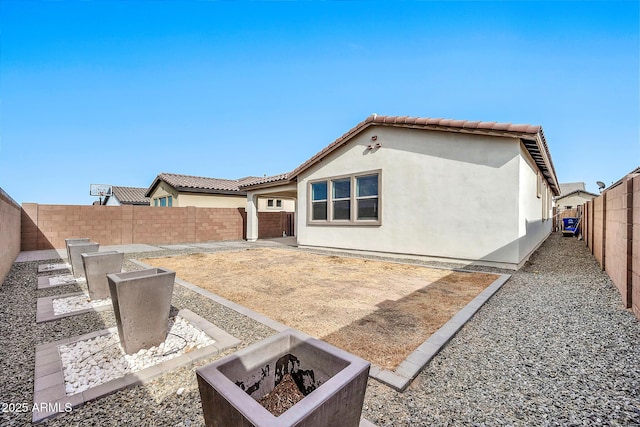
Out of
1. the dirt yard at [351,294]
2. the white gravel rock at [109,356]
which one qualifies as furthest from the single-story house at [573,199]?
the white gravel rock at [109,356]

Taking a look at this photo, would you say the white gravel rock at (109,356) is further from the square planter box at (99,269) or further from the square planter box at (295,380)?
the square planter box at (99,269)

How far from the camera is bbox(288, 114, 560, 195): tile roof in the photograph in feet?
23.5

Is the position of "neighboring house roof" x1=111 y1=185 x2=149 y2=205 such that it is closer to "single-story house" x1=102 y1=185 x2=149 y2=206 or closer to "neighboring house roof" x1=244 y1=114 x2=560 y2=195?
"single-story house" x1=102 y1=185 x2=149 y2=206

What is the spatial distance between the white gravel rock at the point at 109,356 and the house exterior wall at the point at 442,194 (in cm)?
735

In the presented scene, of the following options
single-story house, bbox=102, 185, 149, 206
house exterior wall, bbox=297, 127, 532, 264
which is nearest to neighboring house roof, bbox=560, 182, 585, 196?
house exterior wall, bbox=297, 127, 532, 264

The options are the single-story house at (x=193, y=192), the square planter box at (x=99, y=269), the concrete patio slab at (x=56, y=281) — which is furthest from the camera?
the single-story house at (x=193, y=192)

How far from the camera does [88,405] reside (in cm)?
218

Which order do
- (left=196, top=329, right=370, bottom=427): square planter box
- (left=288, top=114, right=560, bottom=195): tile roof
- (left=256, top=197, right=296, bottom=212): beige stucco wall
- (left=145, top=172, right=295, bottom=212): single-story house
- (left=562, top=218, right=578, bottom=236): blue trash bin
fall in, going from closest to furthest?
(left=196, top=329, right=370, bottom=427): square planter box, (left=288, top=114, right=560, bottom=195): tile roof, (left=562, top=218, right=578, bottom=236): blue trash bin, (left=145, top=172, right=295, bottom=212): single-story house, (left=256, top=197, right=296, bottom=212): beige stucco wall

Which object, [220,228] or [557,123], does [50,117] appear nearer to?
[220,228]

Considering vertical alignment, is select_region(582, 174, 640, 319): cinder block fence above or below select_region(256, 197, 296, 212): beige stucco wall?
below

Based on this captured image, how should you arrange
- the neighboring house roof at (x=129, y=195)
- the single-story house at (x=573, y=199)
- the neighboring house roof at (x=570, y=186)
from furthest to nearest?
the neighboring house roof at (x=570, y=186)
the single-story house at (x=573, y=199)
the neighboring house roof at (x=129, y=195)

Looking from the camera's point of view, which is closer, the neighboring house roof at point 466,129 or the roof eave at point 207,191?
the neighboring house roof at point 466,129

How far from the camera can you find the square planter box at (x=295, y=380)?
121 cm

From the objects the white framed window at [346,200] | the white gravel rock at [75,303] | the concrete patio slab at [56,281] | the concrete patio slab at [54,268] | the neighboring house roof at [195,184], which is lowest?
the concrete patio slab at [54,268]
